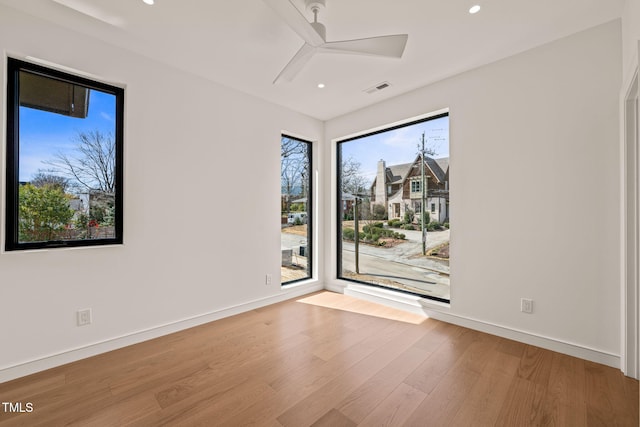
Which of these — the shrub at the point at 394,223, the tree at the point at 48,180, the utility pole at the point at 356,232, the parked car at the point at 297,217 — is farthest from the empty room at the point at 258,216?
the utility pole at the point at 356,232

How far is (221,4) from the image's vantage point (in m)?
1.96

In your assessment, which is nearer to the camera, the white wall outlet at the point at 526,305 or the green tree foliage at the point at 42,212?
the green tree foliage at the point at 42,212

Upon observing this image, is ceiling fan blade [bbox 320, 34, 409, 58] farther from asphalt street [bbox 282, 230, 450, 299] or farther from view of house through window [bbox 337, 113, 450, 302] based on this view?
asphalt street [bbox 282, 230, 450, 299]

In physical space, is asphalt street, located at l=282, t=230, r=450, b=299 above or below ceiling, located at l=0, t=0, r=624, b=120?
below

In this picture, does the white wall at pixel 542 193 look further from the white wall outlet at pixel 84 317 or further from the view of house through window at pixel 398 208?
the white wall outlet at pixel 84 317

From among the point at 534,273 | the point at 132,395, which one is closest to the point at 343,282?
the point at 534,273

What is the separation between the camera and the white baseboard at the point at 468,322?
7.29 feet

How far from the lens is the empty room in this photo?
1897mm

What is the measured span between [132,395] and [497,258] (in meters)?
3.19

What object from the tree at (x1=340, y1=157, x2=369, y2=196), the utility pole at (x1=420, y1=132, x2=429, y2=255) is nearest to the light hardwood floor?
the utility pole at (x1=420, y1=132, x2=429, y2=255)

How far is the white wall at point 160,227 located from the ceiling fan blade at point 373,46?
5.45 feet

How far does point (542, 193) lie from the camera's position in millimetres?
2449

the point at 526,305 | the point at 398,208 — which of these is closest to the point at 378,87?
the point at 398,208

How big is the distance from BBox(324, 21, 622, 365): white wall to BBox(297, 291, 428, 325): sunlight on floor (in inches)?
13.4
